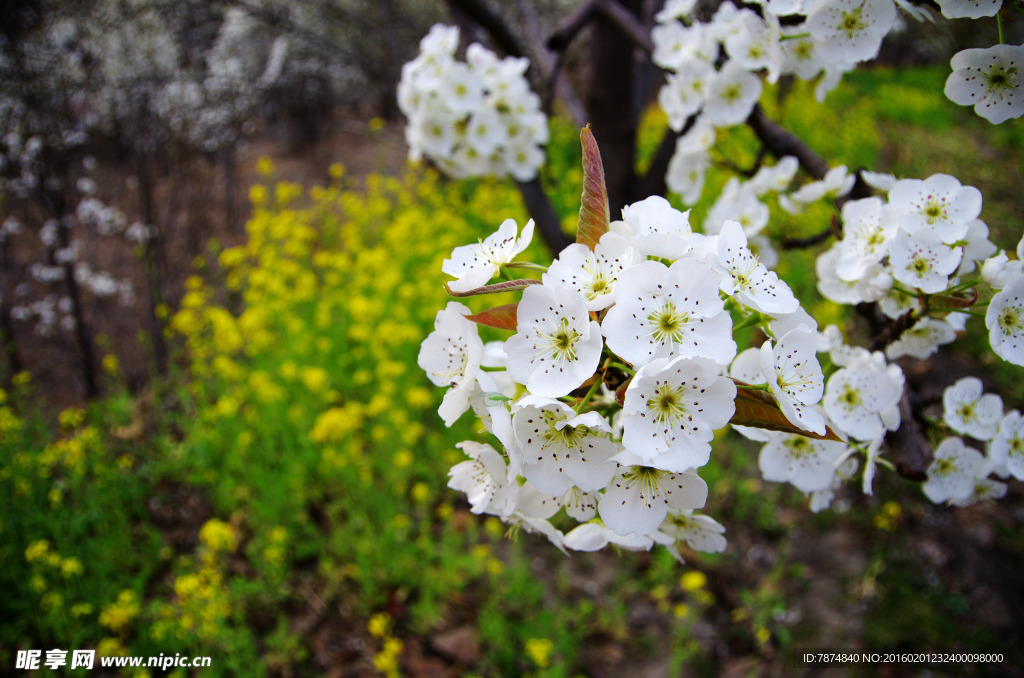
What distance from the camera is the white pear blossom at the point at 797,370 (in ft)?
2.71

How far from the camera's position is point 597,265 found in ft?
2.92

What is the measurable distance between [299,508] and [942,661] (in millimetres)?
2795

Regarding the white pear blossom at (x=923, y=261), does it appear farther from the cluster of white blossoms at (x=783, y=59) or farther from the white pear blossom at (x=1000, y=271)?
the cluster of white blossoms at (x=783, y=59)

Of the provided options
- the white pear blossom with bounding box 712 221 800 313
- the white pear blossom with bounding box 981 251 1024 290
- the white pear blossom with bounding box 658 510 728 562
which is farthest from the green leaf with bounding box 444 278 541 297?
the white pear blossom with bounding box 981 251 1024 290

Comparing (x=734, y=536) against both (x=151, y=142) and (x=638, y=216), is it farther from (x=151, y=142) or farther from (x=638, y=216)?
(x=151, y=142)

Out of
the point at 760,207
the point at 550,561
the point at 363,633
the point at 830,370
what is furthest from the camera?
the point at 550,561

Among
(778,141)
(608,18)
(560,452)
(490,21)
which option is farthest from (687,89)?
(560,452)

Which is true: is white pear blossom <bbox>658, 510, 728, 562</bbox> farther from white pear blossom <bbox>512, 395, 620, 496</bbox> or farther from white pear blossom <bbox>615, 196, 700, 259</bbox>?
white pear blossom <bbox>615, 196, 700, 259</bbox>

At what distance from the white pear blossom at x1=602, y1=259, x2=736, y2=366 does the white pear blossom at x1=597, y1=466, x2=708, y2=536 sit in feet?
0.63

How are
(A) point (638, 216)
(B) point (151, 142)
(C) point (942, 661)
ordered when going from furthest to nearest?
(B) point (151, 142)
(C) point (942, 661)
(A) point (638, 216)

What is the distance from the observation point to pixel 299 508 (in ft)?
9.23

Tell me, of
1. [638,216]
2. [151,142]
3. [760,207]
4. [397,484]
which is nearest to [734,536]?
[397,484]

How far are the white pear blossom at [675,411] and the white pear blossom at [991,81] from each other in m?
0.79

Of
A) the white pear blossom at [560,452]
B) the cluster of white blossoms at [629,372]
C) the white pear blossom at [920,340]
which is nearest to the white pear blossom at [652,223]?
the cluster of white blossoms at [629,372]
